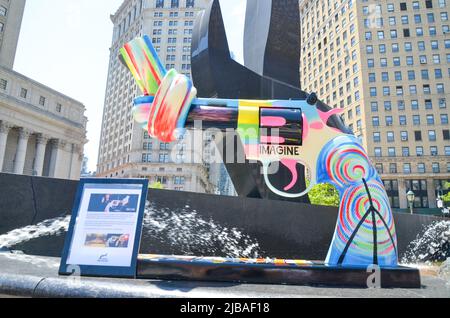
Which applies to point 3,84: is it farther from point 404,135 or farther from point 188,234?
point 404,135

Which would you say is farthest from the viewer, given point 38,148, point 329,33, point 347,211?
point 329,33

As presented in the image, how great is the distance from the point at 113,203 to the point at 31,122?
56.6m

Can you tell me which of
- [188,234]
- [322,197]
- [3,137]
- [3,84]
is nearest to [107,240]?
[188,234]

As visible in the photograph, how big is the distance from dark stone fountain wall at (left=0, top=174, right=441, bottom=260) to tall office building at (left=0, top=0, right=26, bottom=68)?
192 ft

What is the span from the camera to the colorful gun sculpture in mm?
5090

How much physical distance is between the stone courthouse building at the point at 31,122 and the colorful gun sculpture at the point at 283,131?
50.6m

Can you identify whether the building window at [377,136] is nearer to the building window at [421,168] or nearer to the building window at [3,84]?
the building window at [421,168]

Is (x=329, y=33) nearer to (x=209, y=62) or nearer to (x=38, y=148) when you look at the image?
(x=38, y=148)

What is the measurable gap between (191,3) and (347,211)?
3559 inches

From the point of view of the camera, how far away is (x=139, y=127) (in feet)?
267

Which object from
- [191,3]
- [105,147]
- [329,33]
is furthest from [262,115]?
[105,147]

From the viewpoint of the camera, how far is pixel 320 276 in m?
4.39

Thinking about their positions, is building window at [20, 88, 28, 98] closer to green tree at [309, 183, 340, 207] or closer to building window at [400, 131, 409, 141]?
green tree at [309, 183, 340, 207]

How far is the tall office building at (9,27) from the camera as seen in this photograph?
52.6 meters
